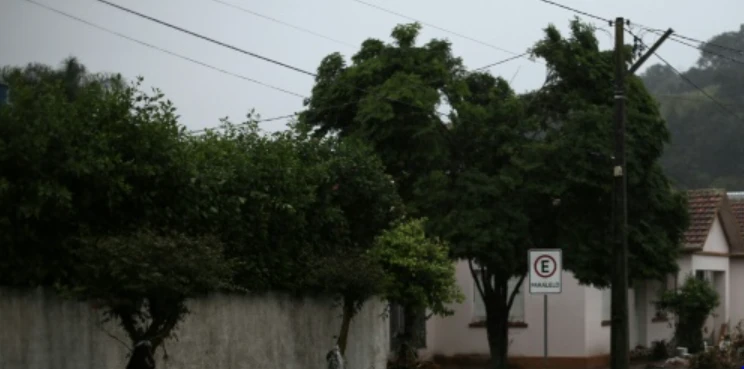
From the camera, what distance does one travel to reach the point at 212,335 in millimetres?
20625

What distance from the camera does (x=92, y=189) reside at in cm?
1759

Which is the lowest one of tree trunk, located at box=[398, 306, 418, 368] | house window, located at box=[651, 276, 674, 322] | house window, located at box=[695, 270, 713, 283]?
tree trunk, located at box=[398, 306, 418, 368]

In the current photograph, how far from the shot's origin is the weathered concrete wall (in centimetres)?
1680

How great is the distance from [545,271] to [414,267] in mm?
3377

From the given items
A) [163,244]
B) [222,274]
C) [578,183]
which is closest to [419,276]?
[578,183]

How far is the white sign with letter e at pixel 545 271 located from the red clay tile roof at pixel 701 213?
20.8m

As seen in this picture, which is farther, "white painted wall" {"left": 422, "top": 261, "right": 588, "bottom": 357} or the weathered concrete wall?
"white painted wall" {"left": 422, "top": 261, "right": 588, "bottom": 357}

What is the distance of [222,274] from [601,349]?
22.6 m

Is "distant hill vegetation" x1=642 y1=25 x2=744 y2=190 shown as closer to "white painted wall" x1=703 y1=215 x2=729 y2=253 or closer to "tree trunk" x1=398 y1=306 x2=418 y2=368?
"white painted wall" x1=703 y1=215 x2=729 y2=253

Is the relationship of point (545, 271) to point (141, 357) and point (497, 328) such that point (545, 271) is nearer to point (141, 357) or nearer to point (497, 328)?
point (141, 357)

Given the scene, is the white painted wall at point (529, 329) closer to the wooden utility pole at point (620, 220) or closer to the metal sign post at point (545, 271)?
the wooden utility pole at point (620, 220)

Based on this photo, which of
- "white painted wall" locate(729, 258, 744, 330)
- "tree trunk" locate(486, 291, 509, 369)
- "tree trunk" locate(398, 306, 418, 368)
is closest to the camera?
"tree trunk" locate(398, 306, 418, 368)

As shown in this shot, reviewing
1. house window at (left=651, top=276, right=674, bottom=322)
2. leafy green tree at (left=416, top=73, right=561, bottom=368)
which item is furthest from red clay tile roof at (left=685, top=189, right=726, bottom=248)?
leafy green tree at (left=416, top=73, right=561, bottom=368)

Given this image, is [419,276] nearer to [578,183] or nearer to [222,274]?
[578,183]
